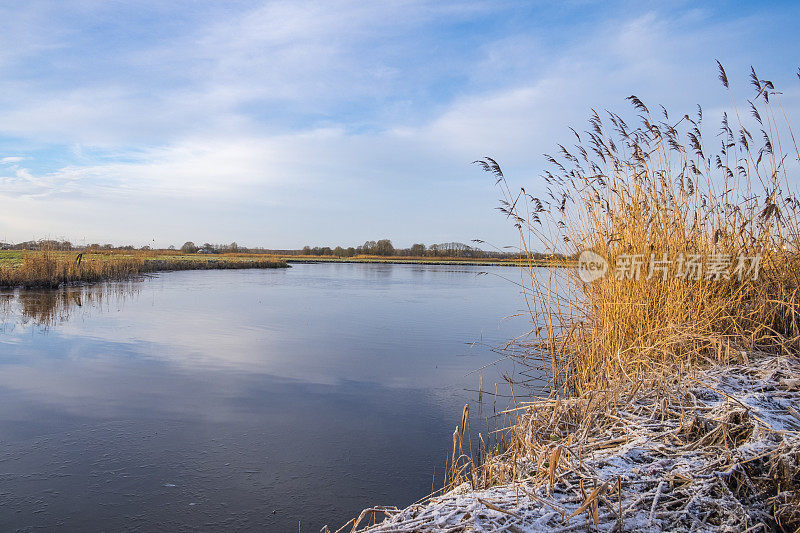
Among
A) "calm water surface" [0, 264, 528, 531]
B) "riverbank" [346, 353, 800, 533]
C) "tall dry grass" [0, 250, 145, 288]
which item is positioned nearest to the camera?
"riverbank" [346, 353, 800, 533]

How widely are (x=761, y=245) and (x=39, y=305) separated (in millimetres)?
12734

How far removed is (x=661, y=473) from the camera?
80.1 inches

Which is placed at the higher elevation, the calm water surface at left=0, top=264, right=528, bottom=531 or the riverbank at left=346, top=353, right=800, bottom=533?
the riverbank at left=346, top=353, right=800, bottom=533

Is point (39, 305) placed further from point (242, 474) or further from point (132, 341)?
point (242, 474)

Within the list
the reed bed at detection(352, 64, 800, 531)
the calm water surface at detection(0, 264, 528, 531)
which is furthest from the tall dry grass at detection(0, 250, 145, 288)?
the reed bed at detection(352, 64, 800, 531)

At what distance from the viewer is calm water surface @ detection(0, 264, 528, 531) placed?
103 inches

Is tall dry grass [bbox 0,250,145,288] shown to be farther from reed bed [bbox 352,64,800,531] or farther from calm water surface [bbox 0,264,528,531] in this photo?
reed bed [bbox 352,64,800,531]

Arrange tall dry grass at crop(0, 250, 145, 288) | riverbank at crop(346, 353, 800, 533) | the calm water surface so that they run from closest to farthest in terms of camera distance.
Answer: riverbank at crop(346, 353, 800, 533) < the calm water surface < tall dry grass at crop(0, 250, 145, 288)

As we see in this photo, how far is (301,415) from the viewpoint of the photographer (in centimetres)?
399

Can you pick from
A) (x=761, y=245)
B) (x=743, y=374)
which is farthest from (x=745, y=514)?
(x=761, y=245)

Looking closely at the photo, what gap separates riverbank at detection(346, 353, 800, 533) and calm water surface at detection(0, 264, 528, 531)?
71 cm

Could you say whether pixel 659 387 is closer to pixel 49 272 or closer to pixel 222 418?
pixel 222 418

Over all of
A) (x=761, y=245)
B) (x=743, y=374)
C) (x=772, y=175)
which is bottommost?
(x=743, y=374)

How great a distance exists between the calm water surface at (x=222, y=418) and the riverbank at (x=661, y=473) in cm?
71
